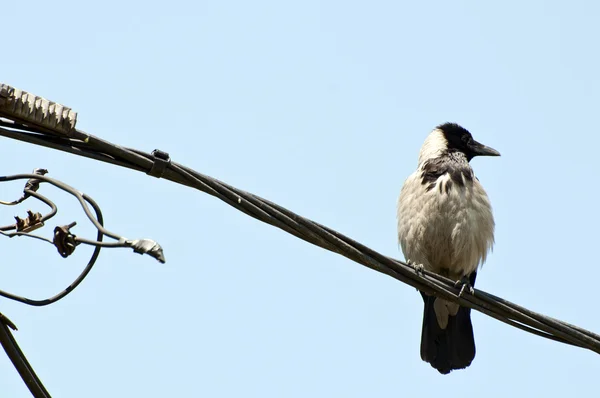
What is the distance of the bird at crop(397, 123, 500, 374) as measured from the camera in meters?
6.61

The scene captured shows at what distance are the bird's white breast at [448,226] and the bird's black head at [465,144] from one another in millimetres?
716

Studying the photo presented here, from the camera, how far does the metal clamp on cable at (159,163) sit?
3426 millimetres

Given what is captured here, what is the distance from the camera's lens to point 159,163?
11.2ft

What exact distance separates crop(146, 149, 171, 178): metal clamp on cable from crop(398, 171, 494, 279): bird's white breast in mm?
3539

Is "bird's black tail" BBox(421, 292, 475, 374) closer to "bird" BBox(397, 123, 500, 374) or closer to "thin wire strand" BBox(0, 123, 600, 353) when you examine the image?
"bird" BBox(397, 123, 500, 374)

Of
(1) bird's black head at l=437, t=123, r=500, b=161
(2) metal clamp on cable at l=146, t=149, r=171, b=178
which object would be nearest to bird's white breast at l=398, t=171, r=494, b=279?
(1) bird's black head at l=437, t=123, r=500, b=161

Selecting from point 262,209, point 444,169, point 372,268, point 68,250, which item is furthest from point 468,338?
point 68,250

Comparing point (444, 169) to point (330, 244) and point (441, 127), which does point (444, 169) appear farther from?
point (330, 244)

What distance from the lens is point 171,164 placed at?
11.3ft

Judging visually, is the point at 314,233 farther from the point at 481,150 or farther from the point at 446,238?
the point at 481,150

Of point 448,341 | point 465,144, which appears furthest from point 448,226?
point 465,144

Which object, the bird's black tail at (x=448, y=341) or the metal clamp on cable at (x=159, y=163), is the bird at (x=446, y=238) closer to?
the bird's black tail at (x=448, y=341)

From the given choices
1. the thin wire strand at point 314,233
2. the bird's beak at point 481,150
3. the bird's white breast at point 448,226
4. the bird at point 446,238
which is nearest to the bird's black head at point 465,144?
the bird's beak at point 481,150

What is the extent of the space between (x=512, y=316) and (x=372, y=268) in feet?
2.69
